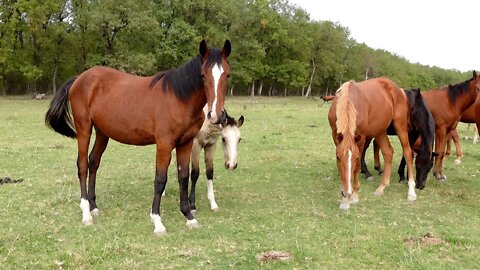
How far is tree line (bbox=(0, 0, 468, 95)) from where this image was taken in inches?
1596

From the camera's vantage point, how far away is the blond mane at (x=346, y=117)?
22.4 feet

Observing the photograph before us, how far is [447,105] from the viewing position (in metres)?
9.84

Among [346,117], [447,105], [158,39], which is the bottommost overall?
[346,117]

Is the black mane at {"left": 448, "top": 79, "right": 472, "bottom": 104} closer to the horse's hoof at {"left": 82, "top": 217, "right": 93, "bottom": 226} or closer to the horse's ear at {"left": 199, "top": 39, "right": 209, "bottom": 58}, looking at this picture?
the horse's ear at {"left": 199, "top": 39, "right": 209, "bottom": 58}

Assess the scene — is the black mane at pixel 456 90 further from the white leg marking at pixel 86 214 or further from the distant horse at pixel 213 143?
the white leg marking at pixel 86 214

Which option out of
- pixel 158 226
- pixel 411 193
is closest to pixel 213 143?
pixel 158 226

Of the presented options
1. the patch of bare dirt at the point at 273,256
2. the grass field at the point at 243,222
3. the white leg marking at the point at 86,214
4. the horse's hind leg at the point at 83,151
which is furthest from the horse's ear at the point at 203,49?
the white leg marking at the point at 86,214

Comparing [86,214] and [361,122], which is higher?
[361,122]

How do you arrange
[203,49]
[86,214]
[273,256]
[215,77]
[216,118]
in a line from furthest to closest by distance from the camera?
[86,214] < [203,49] < [215,77] < [216,118] < [273,256]

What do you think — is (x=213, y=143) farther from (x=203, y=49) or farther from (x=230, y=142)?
(x=203, y=49)

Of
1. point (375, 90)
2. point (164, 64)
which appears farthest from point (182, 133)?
point (164, 64)

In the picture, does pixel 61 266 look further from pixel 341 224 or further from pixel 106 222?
pixel 341 224

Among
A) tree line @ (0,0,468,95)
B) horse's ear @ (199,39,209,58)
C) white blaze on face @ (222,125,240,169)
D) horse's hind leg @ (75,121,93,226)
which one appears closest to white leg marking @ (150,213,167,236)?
horse's hind leg @ (75,121,93,226)

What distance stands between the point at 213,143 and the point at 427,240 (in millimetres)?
3733
